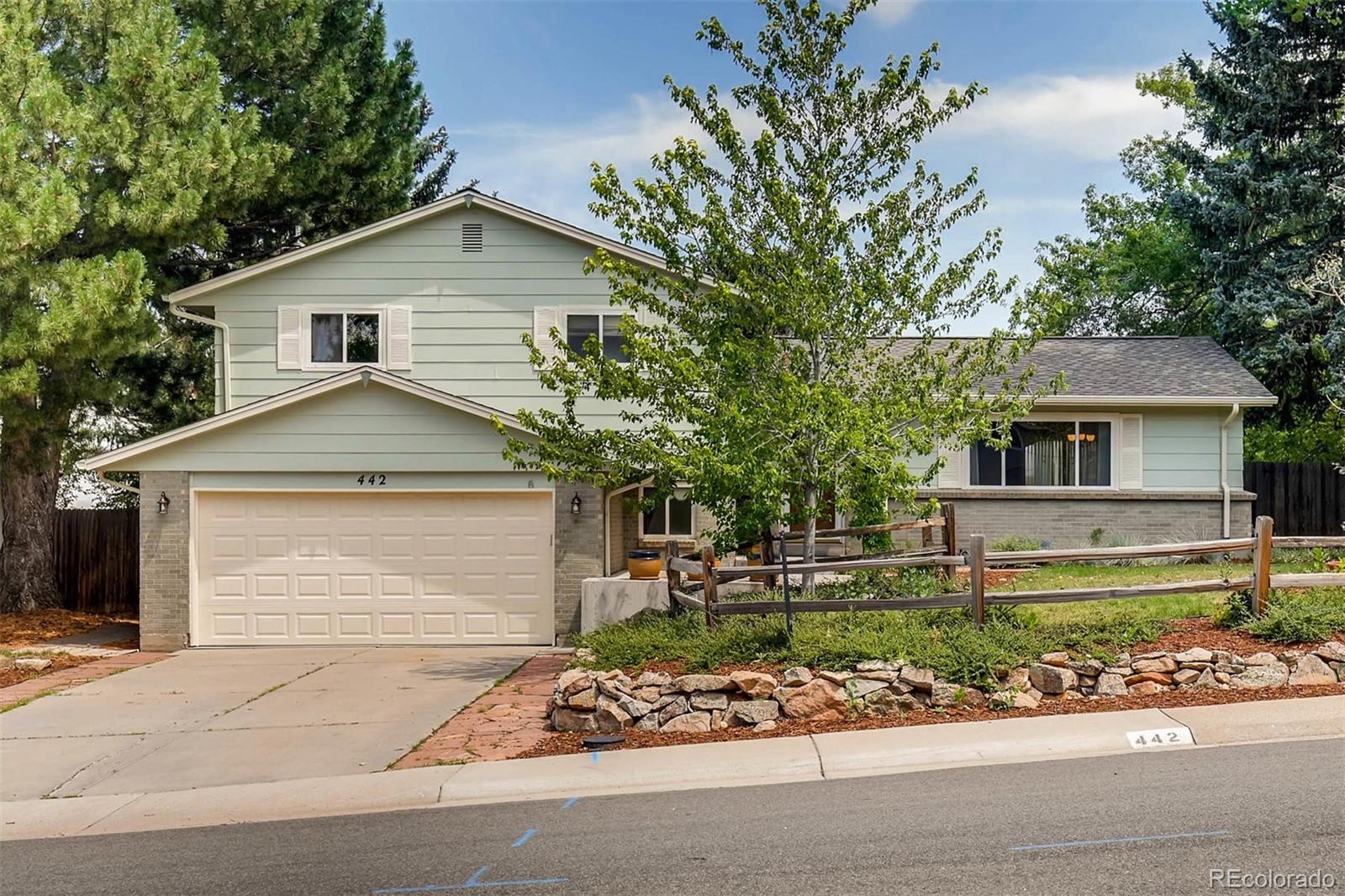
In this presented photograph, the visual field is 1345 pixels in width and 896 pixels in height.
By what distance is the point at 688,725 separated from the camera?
32.2 feet

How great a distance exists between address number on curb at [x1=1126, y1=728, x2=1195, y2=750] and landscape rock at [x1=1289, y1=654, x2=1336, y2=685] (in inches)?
75.8

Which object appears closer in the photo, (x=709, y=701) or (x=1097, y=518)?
(x=709, y=701)

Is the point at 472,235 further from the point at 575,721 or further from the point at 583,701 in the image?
the point at 575,721

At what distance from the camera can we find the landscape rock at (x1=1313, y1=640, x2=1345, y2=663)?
33.0ft

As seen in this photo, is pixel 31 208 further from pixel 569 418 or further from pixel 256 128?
pixel 569 418

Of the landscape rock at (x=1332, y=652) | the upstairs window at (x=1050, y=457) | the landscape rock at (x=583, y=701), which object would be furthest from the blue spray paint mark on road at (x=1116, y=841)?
the upstairs window at (x=1050, y=457)

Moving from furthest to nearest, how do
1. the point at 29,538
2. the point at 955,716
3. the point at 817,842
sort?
the point at 29,538 → the point at 955,716 → the point at 817,842

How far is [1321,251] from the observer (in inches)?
866

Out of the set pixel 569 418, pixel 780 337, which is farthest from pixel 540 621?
pixel 780 337

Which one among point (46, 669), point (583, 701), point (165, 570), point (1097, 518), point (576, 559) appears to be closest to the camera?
point (583, 701)

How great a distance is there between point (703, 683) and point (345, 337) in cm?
1099

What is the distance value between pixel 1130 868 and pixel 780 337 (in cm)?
766

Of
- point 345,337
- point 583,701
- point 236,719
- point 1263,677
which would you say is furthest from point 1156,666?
point 345,337

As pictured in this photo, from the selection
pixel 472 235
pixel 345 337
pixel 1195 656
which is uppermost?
pixel 472 235
